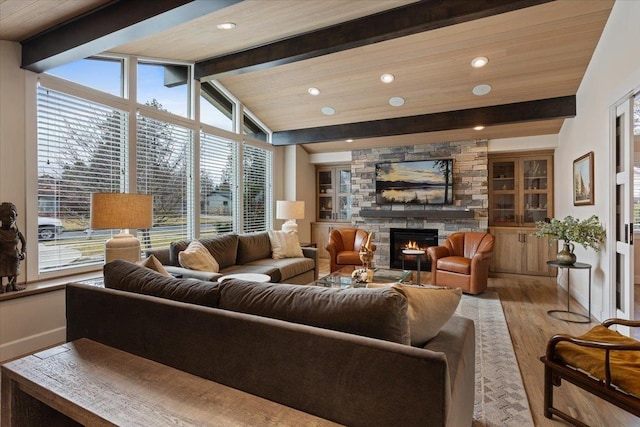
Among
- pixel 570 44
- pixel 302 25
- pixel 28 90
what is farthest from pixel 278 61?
pixel 570 44

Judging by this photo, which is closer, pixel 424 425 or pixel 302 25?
pixel 424 425

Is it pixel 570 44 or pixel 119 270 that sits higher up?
pixel 570 44

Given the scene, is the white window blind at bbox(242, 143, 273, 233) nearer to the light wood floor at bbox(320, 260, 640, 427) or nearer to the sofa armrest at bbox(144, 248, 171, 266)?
the light wood floor at bbox(320, 260, 640, 427)

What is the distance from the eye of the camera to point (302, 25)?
3379 millimetres

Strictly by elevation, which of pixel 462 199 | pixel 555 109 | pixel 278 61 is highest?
pixel 278 61

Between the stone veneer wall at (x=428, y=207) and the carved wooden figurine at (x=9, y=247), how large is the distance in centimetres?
530

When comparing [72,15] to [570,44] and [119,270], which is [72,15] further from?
[570,44]

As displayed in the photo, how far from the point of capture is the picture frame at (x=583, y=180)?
3738 mm

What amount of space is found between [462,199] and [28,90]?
6100 mm

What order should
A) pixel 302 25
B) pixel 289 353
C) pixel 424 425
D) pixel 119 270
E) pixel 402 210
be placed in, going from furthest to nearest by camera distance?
pixel 402 210 → pixel 302 25 → pixel 119 270 → pixel 289 353 → pixel 424 425

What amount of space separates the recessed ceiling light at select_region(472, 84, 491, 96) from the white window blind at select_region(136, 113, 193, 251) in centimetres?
398

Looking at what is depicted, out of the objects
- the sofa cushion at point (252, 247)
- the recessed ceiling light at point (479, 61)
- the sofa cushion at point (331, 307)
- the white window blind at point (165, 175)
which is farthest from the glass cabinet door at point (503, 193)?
the sofa cushion at point (331, 307)

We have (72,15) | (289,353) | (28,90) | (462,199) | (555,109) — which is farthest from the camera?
(462,199)

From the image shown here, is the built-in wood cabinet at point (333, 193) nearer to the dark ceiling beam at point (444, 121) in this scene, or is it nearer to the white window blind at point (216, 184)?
the dark ceiling beam at point (444, 121)
